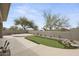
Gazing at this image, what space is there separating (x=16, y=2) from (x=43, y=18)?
0.92 m

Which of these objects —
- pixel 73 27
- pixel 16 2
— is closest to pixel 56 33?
pixel 73 27

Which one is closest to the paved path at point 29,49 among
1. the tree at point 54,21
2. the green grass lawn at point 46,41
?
the green grass lawn at point 46,41

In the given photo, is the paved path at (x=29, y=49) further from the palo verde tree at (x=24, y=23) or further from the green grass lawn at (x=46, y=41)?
the palo verde tree at (x=24, y=23)

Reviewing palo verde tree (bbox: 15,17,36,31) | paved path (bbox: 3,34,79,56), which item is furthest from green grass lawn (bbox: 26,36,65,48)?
palo verde tree (bbox: 15,17,36,31)

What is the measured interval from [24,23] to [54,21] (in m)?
0.91

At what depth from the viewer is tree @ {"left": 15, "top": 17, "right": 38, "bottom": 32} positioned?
657 cm

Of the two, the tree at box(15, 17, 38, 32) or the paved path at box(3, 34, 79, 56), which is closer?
the paved path at box(3, 34, 79, 56)

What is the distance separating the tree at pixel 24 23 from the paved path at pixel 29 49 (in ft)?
0.94

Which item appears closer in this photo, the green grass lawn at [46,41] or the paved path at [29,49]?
the paved path at [29,49]

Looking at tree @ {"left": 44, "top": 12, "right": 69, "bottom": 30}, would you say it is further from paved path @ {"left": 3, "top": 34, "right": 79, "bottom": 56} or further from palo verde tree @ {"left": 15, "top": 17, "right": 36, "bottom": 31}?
paved path @ {"left": 3, "top": 34, "right": 79, "bottom": 56}

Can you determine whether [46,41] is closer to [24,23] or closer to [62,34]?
[62,34]

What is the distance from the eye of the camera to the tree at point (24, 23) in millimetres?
6574

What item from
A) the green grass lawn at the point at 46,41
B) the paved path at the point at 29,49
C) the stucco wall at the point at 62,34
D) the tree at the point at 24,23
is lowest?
the paved path at the point at 29,49

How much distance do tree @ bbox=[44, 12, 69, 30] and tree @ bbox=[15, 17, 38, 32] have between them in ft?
1.44
